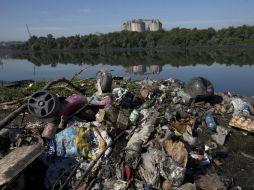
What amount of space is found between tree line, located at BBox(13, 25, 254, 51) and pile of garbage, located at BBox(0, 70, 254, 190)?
70287mm

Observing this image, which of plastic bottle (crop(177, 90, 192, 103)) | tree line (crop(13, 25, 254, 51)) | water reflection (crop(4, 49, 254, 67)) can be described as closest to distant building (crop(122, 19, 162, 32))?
tree line (crop(13, 25, 254, 51))

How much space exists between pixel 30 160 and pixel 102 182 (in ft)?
3.84

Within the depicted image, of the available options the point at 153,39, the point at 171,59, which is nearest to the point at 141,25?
the point at 153,39

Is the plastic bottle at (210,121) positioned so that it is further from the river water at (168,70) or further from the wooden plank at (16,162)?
the river water at (168,70)

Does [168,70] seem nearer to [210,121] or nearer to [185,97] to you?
[185,97]

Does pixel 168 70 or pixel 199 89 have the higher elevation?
pixel 199 89

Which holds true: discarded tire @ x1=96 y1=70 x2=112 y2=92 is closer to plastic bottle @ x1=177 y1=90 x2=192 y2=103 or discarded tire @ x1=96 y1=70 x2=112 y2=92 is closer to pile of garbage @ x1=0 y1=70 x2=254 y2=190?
pile of garbage @ x1=0 y1=70 x2=254 y2=190

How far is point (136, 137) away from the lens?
6.46m

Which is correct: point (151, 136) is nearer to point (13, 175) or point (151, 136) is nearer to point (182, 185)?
point (182, 185)

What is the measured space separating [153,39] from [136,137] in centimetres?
8808

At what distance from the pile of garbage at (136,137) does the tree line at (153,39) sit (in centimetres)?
7029

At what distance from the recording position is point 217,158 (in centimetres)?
672

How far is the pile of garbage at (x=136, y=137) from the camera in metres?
5.60


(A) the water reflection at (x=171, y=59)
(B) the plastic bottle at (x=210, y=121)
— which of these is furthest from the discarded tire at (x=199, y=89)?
(A) the water reflection at (x=171, y=59)
